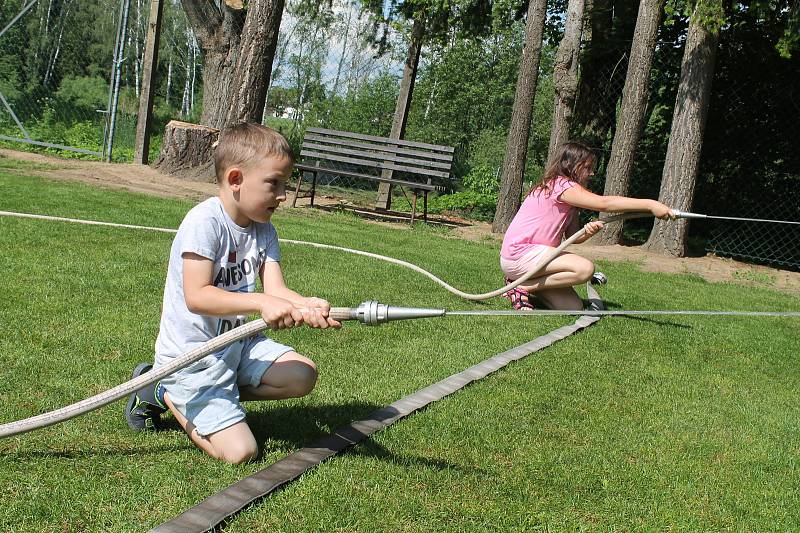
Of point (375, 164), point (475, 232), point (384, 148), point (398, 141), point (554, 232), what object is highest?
point (398, 141)

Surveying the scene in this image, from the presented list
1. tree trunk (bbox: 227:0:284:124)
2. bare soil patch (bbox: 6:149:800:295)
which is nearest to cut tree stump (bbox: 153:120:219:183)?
bare soil patch (bbox: 6:149:800:295)

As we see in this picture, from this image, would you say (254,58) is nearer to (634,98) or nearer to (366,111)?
(634,98)

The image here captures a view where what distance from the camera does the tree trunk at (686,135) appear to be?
980 centimetres

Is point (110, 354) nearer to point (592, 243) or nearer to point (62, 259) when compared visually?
point (62, 259)

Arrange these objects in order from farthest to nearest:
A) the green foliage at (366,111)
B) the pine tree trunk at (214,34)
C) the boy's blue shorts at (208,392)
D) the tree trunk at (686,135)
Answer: the green foliage at (366,111), the pine tree trunk at (214,34), the tree trunk at (686,135), the boy's blue shorts at (208,392)

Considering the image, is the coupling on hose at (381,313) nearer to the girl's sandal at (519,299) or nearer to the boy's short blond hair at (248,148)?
the boy's short blond hair at (248,148)

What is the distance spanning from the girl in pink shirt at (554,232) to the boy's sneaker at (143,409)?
3.69 metres

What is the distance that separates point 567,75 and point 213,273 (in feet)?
28.9

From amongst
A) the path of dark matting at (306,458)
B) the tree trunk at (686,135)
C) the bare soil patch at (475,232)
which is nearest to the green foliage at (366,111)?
the bare soil patch at (475,232)

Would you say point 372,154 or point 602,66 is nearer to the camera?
point 372,154

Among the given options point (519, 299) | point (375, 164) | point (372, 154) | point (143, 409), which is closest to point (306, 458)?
point (143, 409)

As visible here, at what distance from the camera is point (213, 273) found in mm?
2902

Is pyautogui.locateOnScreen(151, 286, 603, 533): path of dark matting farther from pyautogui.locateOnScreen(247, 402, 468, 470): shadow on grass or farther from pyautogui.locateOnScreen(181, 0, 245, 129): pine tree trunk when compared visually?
pyautogui.locateOnScreen(181, 0, 245, 129): pine tree trunk

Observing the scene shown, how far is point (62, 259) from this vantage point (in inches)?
221
